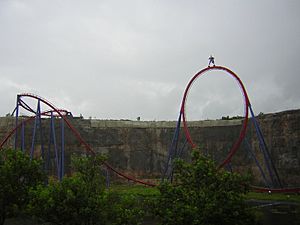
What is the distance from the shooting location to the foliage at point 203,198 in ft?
16.8

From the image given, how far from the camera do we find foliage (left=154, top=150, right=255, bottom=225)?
16.8 feet

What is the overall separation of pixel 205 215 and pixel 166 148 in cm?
1759

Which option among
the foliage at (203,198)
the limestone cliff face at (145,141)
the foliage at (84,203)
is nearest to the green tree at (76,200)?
the foliage at (84,203)

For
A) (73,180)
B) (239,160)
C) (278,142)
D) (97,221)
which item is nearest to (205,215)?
(97,221)

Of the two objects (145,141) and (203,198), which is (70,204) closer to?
(203,198)

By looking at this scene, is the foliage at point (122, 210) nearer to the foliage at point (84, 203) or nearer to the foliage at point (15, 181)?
the foliage at point (84, 203)

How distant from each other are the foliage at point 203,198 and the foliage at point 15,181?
4.08 m

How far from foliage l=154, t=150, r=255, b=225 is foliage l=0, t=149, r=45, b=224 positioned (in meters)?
4.08

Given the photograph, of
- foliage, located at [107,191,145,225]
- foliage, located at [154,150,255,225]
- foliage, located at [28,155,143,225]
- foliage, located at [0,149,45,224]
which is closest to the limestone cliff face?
foliage, located at [0,149,45,224]

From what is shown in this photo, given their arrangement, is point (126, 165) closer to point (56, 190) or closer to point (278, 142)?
point (278, 142)

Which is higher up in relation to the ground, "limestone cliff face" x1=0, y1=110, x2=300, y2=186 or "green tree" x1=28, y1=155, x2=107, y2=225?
"limestone cliff face" x1=0, y1=110, x2=300, y2=186

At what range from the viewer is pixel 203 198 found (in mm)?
5258

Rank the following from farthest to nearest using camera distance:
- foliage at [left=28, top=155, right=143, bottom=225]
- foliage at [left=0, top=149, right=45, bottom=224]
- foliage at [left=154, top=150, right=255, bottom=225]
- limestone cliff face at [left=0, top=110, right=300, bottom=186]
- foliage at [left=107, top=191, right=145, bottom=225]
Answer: limestone cliff face at [left=0, top=110, right=300, bottom=186], foliage at [left=0, top=149, right=45, bottom=224], foliage at [left=28, top=155, right=143, bottom=225], foliage at [left=107, top=191, right=145, bottom=225], foliage at [left=154, top=150, right=255, bottom=225]

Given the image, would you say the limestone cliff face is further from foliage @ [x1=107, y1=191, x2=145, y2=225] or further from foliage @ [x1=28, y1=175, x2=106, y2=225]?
foliage @ [x1=28, y1=175, x2=106, y2=225]
